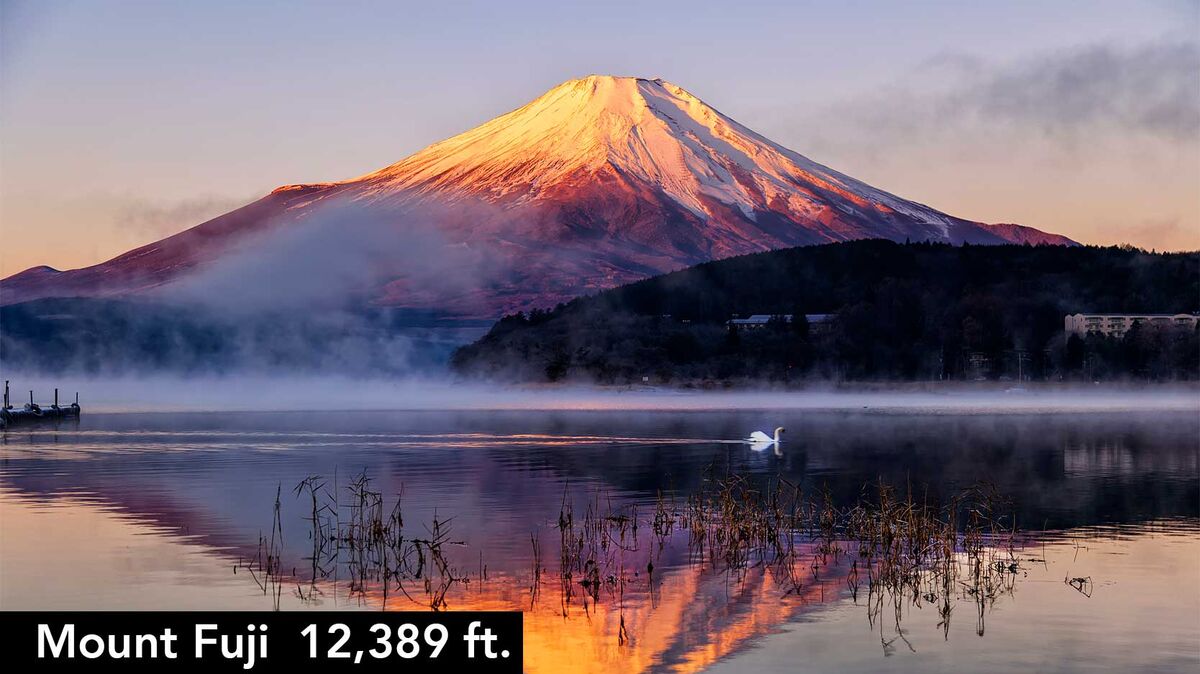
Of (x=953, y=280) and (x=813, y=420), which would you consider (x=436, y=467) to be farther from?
(x=953, y=280)

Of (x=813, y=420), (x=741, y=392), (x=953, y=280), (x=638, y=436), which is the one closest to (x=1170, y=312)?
(x=953, y=280)

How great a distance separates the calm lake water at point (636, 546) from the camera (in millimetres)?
18156

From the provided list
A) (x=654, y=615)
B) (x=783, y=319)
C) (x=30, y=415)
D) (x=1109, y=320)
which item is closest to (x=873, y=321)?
(x=783, y=319)

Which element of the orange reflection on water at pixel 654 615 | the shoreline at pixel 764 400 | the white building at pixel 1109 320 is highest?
the white building at pixel 1109 320

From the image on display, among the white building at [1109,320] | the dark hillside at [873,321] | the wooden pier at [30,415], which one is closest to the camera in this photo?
the wooden pier at [30,415]

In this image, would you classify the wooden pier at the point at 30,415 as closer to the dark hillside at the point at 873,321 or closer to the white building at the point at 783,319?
the dark hillside at the point at 873,321

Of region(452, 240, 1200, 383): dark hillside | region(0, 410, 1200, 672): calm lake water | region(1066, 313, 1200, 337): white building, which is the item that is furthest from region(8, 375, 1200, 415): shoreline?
region(0, 410, 1200, 672): calm lake water

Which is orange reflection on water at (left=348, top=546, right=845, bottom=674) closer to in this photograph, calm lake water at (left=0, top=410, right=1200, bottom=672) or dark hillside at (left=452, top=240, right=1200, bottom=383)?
calm lake water at (left=0, top=410, right=1200, bottom=672)

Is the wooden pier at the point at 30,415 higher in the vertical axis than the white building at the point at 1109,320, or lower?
lower

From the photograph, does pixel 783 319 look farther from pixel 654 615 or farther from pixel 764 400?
pixel 654 615

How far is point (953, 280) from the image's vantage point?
177m

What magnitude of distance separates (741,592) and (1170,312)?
154053 mm

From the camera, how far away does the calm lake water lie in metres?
18.2

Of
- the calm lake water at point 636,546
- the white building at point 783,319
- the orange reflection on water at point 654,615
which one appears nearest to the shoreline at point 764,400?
the white building at point 783,319
